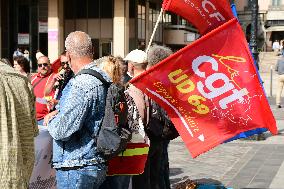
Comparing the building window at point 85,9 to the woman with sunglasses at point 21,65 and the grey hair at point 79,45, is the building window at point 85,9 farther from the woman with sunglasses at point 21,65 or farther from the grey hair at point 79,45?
the grey hair at point 79,45

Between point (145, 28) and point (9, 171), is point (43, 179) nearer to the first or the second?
point (9, 171)

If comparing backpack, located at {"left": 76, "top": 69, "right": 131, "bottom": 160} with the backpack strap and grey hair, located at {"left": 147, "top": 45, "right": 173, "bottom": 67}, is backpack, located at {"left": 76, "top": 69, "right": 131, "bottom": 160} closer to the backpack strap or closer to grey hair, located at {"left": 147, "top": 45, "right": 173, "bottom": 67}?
the backpack strap

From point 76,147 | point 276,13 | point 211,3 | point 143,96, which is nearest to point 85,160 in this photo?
point 76,147

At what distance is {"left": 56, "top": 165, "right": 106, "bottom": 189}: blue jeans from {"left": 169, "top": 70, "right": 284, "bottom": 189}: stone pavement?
9.29 feet

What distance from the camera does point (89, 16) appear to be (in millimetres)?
36594

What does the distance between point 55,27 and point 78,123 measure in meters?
31.7

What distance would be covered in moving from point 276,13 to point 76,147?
63.3 meters

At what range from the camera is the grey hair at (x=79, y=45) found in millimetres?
4219

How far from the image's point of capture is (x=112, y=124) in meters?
4.16

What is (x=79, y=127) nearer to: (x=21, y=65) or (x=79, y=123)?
(x=79, y=123)

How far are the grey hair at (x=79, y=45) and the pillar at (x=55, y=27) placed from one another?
30.7 meters

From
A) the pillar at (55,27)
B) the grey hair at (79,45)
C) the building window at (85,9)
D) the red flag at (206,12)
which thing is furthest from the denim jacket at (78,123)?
the building window at (85,9)

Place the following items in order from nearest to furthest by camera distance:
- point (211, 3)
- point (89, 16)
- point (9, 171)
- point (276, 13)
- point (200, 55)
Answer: point (9, 171) < point (200, 55) < point (211, 3) < point (89, 16) < point (276, 13)

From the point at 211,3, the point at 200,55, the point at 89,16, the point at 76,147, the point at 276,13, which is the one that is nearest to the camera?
the point at 76,147
